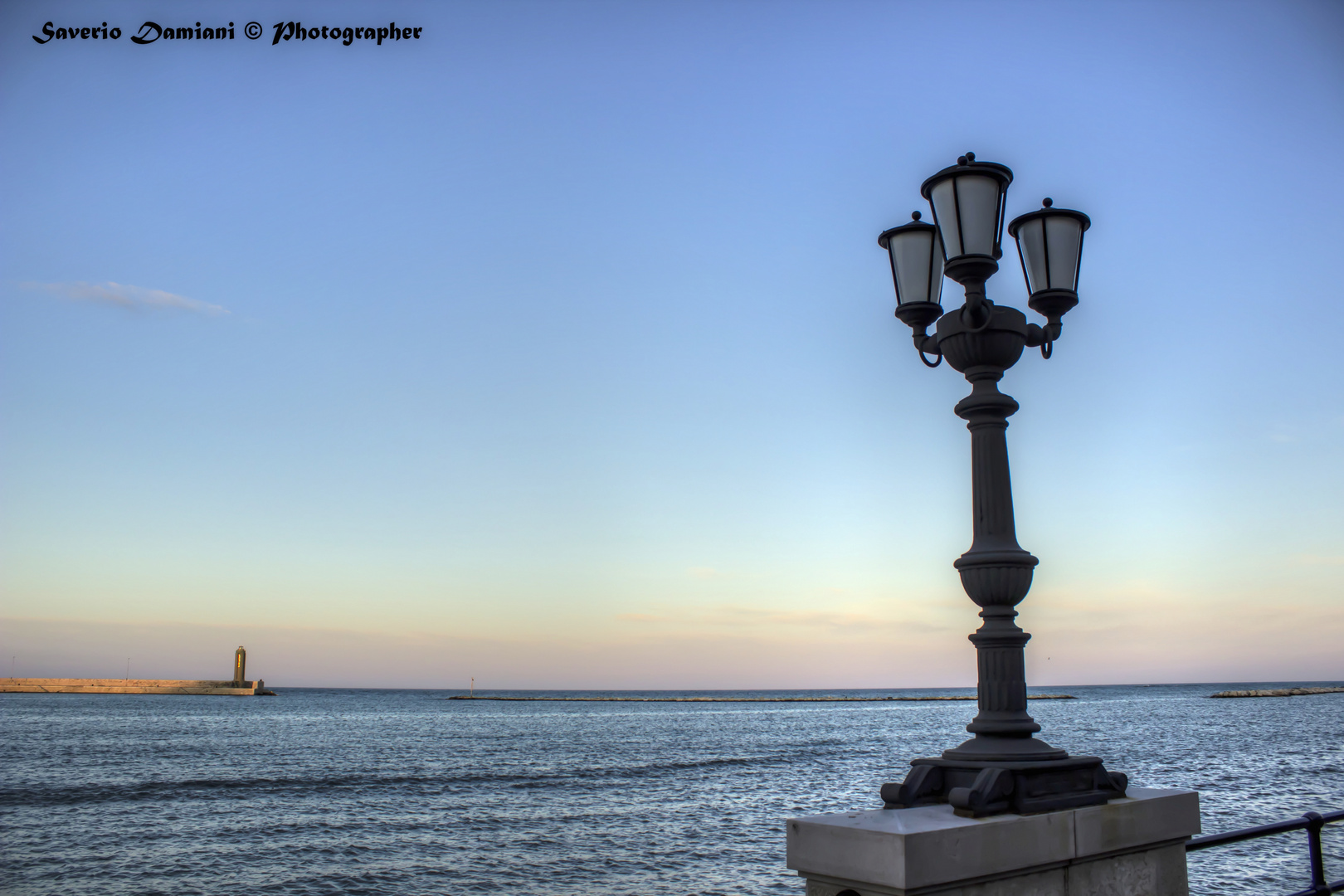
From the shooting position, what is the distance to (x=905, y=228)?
5277 millimetres

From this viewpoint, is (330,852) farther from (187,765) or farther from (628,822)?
(187,765)

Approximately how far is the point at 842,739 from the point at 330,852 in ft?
175

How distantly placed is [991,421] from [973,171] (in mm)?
1337

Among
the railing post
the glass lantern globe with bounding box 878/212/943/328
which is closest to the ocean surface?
the railing post

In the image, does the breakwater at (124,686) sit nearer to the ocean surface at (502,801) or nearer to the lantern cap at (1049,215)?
the ocean surface at (502,801)

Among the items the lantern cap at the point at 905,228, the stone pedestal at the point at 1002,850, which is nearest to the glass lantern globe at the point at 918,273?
the lantern cap at the point at 905,228

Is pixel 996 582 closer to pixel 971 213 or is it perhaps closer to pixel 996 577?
pixel 996 577

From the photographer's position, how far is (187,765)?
4991cm

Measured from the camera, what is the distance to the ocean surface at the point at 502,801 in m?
22.0

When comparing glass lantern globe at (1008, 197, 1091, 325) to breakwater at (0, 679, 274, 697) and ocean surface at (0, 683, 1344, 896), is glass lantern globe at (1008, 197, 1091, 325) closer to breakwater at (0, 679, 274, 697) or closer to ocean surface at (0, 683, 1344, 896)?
ocean surface at (0, 683, 1344, 896)

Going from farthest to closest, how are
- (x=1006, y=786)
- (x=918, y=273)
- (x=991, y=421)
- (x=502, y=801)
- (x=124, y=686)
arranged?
(x=124, y=686) < (x=502, y=801) < (x=918, y=273) < (x=991, y=421) < (x=1006, y=786)

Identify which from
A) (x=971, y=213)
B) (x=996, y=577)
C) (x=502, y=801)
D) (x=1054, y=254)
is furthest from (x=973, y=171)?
(x=502, y=801)

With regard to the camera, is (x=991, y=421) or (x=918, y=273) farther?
(x=918, y=273)

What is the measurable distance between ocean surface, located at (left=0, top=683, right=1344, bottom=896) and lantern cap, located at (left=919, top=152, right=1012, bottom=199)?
18.3m
